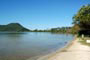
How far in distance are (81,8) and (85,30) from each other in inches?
302

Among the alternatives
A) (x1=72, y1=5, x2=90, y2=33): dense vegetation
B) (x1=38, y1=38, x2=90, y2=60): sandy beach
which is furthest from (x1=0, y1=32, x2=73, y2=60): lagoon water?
(x1=72, y1=5, x2=90, y2=33): dense vegetation

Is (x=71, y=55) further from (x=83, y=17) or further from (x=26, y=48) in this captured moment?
(x=83, y=17)

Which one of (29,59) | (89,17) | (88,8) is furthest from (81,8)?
(29,59)

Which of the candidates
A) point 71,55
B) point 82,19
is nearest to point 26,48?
point 71,55

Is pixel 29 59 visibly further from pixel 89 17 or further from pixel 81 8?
pixel 81 8

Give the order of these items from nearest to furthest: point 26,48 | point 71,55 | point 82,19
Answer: point 71,55
point 26,48
point 82,19

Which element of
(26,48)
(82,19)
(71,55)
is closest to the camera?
(71,55)

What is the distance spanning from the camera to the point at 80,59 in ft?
46.8

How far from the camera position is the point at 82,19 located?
51656 mm

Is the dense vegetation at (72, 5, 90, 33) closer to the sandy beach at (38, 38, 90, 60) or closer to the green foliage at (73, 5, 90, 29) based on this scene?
the green foliage at (73, 5, 90, 29)

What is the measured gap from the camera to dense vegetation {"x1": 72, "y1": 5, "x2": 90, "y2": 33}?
169 ft

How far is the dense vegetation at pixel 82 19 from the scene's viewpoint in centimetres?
5141

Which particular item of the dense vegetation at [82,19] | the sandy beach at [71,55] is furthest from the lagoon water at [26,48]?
the dense vegetation at [82,19]

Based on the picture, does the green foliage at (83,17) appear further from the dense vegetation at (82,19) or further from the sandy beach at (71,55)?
the sandy beach at (71,55)
